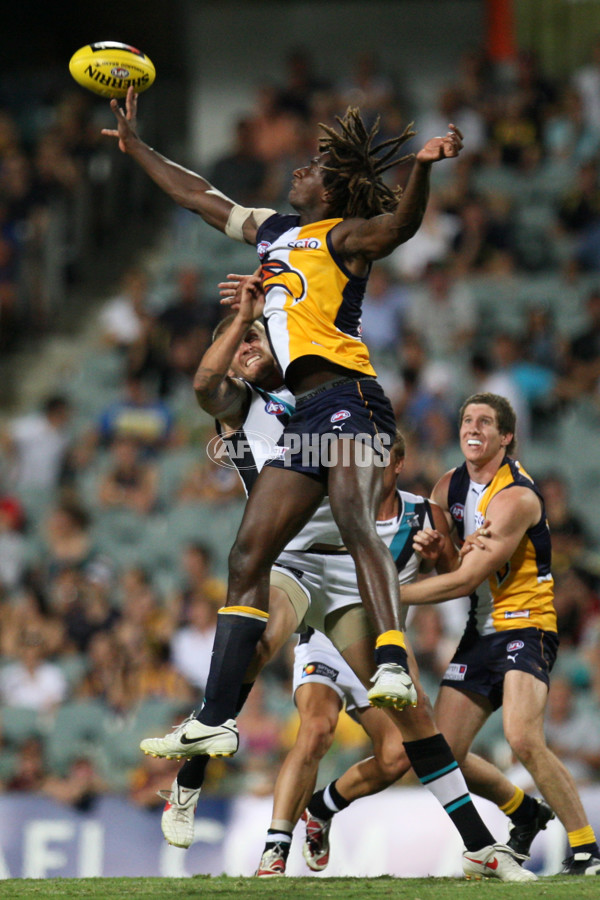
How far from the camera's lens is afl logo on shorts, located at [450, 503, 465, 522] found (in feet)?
20.6

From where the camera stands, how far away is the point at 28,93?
1594cm

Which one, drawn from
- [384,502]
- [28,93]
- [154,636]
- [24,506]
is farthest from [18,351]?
[384,502]

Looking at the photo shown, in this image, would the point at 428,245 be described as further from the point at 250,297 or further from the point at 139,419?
the point at 250,297

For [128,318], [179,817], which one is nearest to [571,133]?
[128,318]

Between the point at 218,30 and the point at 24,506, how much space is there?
795cm

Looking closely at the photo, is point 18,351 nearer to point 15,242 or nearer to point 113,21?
point 15,242

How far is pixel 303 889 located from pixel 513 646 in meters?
1.65

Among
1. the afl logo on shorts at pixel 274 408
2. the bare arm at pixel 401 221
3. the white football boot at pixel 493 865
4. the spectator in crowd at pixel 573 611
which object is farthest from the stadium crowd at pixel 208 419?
the bare arm at pixel 401 221

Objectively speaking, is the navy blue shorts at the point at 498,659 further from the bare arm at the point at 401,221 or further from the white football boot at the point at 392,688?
the bare arm at the point at 401,221

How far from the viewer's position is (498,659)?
6.03 metres

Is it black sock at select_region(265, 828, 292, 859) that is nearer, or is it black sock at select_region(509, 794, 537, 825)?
black sock at select_region(265, 828, 292, 859)

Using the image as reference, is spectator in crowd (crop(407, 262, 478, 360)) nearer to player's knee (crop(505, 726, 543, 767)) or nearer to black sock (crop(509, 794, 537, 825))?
black sock (crop(509, 794, 537, 825))

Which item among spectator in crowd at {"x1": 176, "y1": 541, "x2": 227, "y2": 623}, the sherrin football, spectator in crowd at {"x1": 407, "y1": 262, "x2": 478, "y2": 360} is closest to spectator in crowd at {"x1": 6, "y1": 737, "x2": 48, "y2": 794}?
spectator in crowd at {"x1": 176, "y1": 541, "x2": 227, "y2": 623}

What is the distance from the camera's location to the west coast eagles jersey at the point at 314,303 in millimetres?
5137
